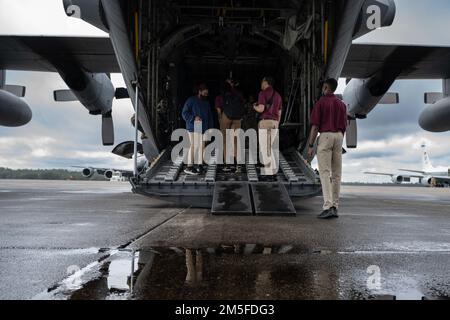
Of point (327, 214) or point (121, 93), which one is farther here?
point (121, 93)

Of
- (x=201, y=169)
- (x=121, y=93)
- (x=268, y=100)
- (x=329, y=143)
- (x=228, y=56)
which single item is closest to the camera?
(x=329, y=143)

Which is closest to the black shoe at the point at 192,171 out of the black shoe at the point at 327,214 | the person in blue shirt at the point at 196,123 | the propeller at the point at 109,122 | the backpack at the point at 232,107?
the person in blue shirt at the point at 196,123

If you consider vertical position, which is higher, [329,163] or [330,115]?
[330,115]

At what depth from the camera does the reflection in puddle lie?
158 centimetres

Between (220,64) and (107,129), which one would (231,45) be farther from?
(107,129)

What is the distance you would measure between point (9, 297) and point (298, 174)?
202 inches

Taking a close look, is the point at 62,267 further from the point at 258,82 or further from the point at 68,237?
the point at 258,82

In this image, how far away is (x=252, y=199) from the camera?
5.34 metres

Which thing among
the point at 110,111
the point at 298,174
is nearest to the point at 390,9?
the point at 298,174

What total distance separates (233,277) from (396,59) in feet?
29.5

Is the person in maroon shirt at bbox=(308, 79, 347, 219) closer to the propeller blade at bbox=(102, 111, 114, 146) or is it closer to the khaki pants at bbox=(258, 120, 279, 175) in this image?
the khaki pants at bbox=(258, 120, 279, 175)

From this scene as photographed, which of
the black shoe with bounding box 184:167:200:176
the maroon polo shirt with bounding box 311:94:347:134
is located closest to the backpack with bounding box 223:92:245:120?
the black shoe with bounding box 184:167:200:176

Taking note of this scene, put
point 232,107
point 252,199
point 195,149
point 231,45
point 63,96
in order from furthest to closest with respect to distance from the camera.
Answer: point 63,96 → point 231,45 → point 232,107 → point 195,149 → point 252,199

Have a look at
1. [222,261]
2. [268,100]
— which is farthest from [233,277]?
A: [268,100]
